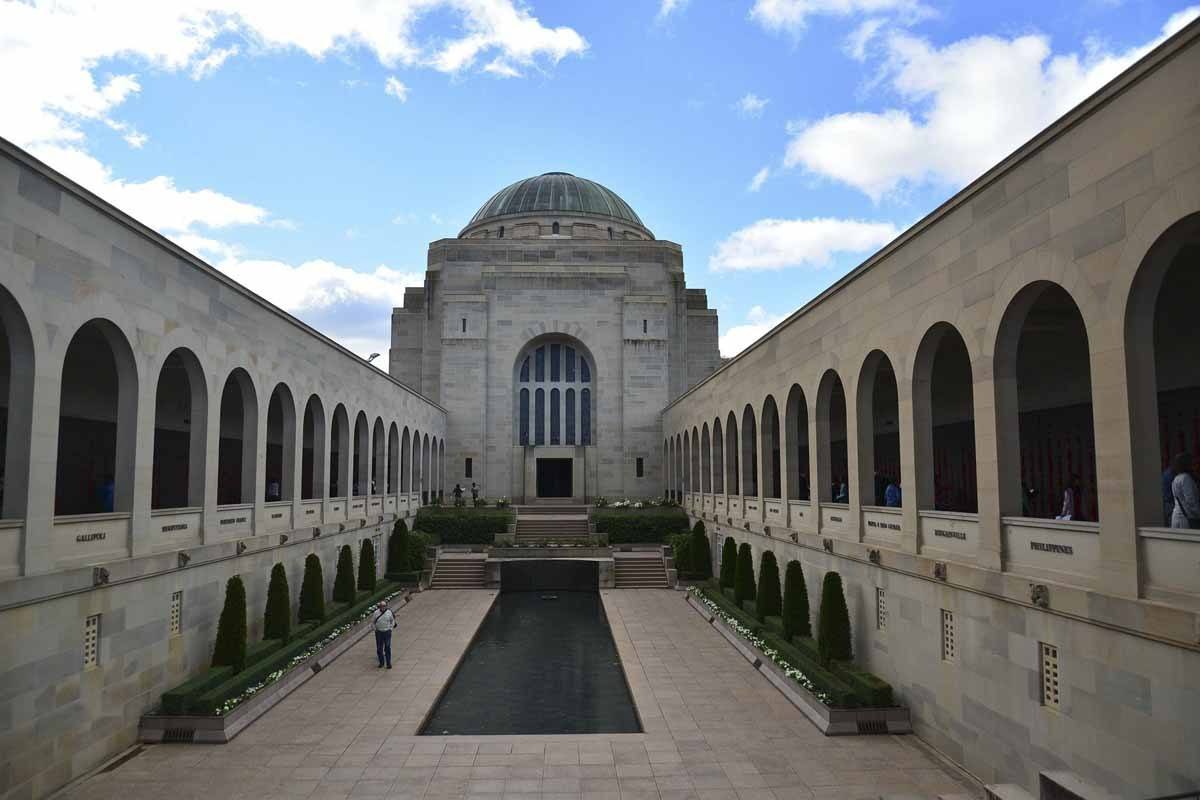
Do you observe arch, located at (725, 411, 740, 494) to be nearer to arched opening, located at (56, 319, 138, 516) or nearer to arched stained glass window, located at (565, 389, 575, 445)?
arched opening, located at (56, 319, 138, 516)

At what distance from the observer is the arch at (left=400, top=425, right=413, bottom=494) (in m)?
36.0

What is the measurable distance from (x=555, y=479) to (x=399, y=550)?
1887cm

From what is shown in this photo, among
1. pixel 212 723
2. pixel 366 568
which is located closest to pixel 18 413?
pixel 212 723

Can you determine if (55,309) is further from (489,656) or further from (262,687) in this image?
(489,656)

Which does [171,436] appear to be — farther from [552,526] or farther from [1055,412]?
[1055,412]

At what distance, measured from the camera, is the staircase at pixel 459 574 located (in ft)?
107

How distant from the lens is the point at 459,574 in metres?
33.3

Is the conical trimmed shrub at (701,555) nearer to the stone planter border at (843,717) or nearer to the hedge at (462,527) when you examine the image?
the hedge at (462,527)

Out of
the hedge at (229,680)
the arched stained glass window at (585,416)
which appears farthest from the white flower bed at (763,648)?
the arched stained glass window at (585,416)

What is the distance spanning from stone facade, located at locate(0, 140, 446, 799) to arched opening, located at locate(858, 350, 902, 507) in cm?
1237

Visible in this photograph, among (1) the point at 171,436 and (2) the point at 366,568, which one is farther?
(2) the point at 366,568

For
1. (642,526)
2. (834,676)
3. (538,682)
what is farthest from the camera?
(642,526)

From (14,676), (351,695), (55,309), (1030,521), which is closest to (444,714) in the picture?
(351,695)

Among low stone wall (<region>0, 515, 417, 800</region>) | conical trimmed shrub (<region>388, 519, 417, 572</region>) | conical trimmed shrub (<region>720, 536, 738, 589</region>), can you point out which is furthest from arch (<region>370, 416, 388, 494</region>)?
low stone wall (<region>0, 515, 417, 800</region>)
